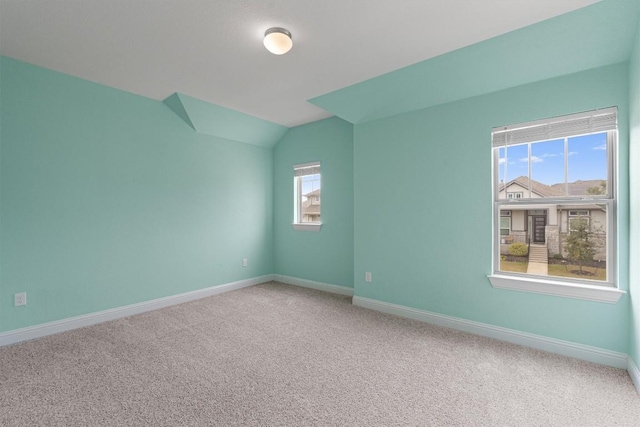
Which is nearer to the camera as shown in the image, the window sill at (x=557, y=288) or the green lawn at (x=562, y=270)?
the window sill at (x=557, y=288)

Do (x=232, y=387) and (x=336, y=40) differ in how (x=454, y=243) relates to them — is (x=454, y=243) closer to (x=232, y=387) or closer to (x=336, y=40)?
(x=336, y=40)

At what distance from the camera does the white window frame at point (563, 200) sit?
2.25 meters

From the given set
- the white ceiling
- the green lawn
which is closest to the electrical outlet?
the white ceiling

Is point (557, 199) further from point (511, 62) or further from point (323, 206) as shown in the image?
point (323, 206)

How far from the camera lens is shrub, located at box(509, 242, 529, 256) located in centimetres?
269

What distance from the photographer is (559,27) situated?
2023 mm

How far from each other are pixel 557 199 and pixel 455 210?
815 mm

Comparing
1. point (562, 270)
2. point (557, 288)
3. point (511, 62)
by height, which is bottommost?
point (557, 288)

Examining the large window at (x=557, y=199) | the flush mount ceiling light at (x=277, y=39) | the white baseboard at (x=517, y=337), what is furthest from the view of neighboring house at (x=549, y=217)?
the flush mount ceiling light at (x=277, y=39)

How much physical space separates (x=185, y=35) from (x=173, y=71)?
0.70m

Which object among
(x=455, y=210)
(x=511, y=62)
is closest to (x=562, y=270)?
(x=455, y=210)

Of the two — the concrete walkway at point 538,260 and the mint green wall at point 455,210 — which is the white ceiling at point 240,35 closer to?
the mint green wall at point 455,210

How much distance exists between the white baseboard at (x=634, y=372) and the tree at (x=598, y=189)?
1.27m

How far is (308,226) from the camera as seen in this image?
4.54 m
